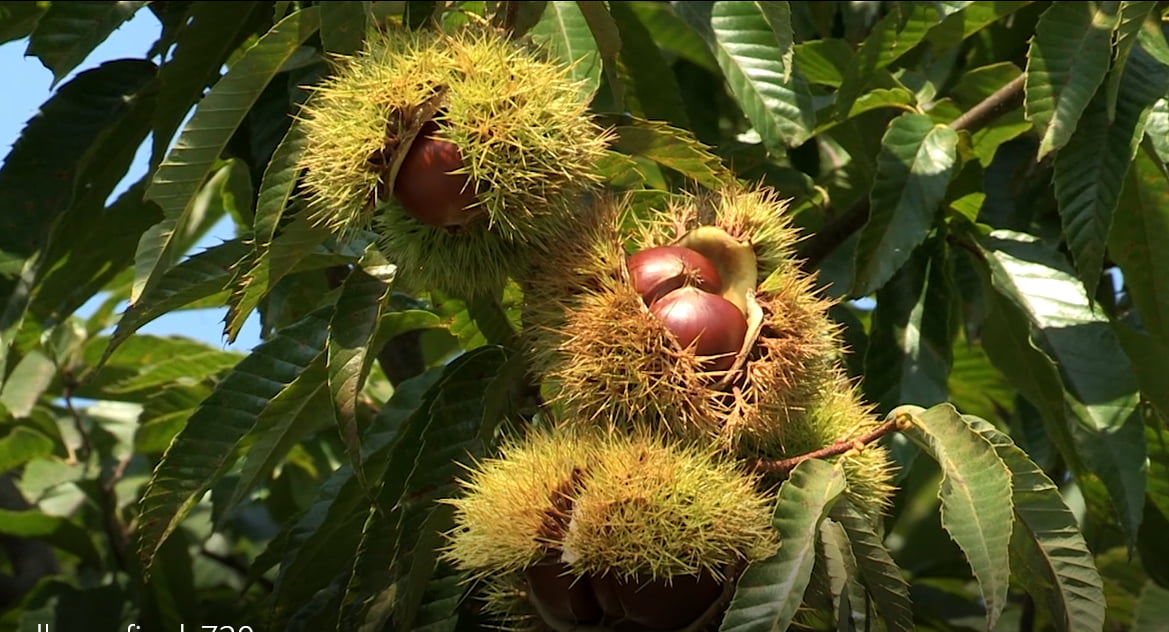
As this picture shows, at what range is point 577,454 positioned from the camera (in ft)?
3.36

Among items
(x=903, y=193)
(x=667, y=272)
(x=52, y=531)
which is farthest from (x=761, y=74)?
(x=52, y=531)

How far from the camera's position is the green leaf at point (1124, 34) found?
4.39 ft

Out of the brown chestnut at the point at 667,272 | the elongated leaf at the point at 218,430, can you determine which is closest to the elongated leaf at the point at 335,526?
the elongated leaf at the point at 218,430

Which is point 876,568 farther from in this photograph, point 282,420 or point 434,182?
point 282,420

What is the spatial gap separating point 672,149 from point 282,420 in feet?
1.49

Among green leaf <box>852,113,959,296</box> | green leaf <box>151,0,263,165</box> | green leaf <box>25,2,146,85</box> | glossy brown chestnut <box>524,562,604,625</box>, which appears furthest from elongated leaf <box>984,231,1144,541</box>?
green leaf <box>25,2,146,85</box>

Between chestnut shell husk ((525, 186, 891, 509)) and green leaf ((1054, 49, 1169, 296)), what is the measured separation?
352mm

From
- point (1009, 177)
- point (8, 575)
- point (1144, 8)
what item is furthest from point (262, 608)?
point (1144, 8)

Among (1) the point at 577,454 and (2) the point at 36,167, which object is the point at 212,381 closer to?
(2) the point at 36,167

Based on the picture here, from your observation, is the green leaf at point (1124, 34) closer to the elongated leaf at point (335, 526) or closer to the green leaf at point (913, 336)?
the green leaf at point (913, 336)

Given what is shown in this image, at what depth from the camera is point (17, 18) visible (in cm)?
165

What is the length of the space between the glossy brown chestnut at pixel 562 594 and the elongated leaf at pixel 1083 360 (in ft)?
1.97

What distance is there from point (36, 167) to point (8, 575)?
38.0 inches

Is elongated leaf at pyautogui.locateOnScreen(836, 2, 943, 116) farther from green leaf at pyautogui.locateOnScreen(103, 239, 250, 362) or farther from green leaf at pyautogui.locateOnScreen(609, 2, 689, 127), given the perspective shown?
green leaf at pyautogui.locateOnScreen(103, 239, 250, 362)
